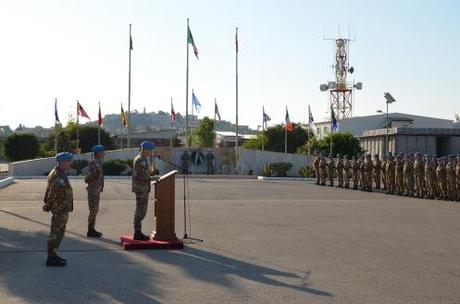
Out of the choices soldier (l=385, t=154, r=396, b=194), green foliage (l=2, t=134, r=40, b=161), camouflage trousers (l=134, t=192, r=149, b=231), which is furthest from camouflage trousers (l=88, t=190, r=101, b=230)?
green foliage (l=2, t=134, r=40, b=161)

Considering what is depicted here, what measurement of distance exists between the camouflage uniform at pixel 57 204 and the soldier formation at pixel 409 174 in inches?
709

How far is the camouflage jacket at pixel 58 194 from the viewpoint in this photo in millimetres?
10016

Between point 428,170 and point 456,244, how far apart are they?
13830mm

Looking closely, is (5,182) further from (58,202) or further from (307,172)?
(58,202)

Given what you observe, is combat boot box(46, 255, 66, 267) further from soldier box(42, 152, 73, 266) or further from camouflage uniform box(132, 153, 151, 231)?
camouflage uniform box(132, 153, 151, 231)

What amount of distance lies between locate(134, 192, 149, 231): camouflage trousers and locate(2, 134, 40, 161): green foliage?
56.4 metres

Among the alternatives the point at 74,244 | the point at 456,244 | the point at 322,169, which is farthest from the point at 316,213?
the point at 322,169

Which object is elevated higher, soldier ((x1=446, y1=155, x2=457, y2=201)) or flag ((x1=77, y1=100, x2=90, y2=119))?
flag ((x1=77, y1=100, x2=90, y2=119))

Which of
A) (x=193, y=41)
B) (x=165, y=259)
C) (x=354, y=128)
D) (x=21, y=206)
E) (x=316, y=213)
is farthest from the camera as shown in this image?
(x=354, y=128)

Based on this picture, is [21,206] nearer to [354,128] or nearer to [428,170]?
[428,170]

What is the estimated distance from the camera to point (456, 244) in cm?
1231

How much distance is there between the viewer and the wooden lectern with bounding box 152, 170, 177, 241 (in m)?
11.8

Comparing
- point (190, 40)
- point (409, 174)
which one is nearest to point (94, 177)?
point (409, 174)

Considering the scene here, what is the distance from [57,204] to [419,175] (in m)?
19.1
